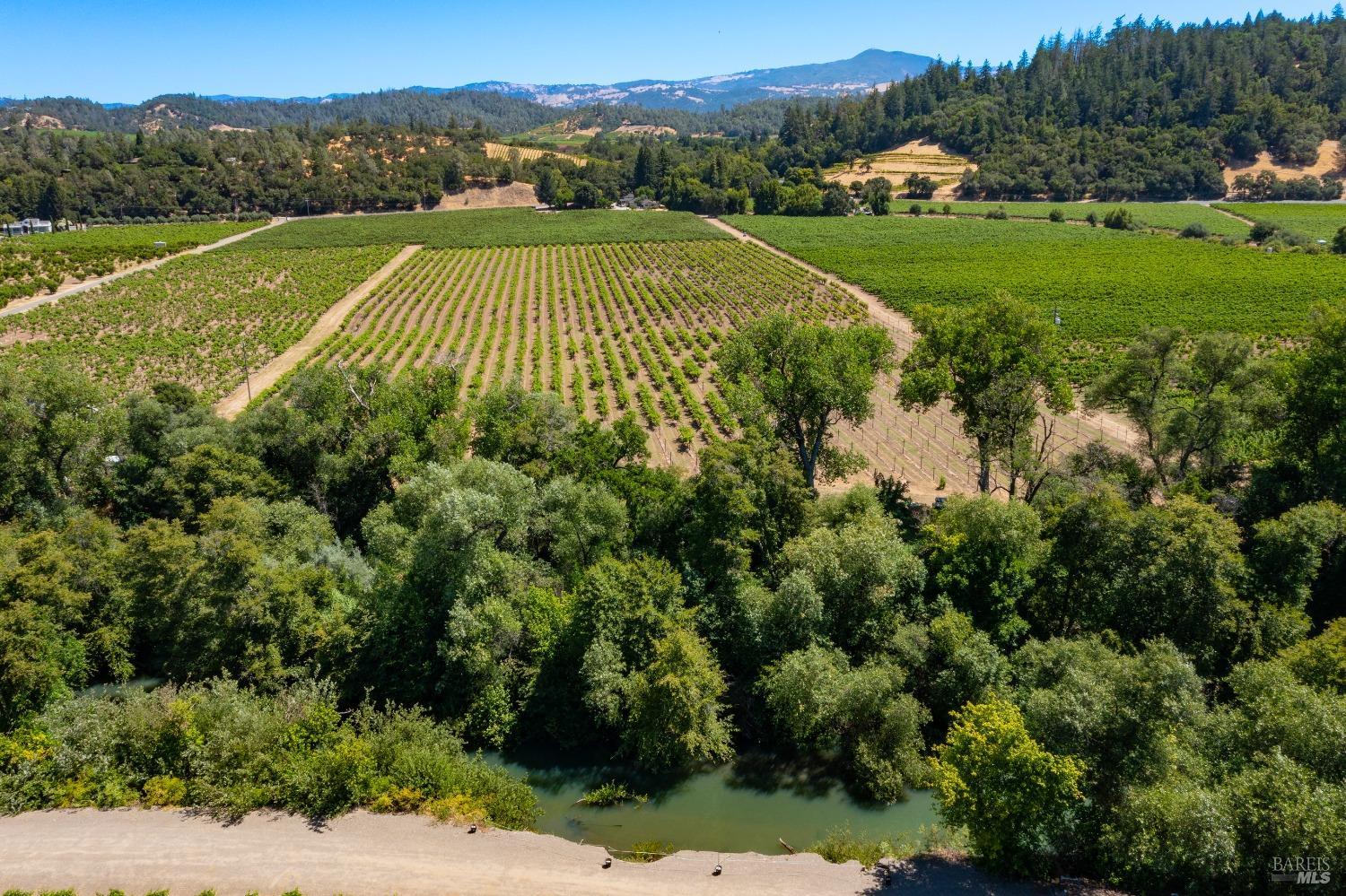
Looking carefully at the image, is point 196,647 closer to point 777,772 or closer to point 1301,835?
point 777,772

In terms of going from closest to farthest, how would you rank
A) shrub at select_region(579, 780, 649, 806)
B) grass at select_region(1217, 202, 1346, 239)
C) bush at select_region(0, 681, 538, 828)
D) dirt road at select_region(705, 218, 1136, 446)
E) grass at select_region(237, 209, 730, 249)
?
bush at select_region(0, 681, 538, 828), shrub at select_region(579, 780, 649, 806), dirt road at select_region(705, 218, 1136, 446), grass at select_region(1217, 202, 1346, 239), grass at select_region(237, 209, 730, 249)

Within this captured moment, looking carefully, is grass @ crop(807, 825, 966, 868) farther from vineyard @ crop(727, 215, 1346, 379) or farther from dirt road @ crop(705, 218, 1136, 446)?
vineyard @ crop(727, 215, 1346, 379)

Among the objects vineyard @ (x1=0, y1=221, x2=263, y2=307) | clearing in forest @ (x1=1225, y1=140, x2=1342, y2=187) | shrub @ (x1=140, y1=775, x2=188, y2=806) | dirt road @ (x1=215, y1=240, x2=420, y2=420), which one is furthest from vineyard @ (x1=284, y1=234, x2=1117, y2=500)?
clearing in forest @ (x1=1225, y1=140, x2=1342, y2=187)

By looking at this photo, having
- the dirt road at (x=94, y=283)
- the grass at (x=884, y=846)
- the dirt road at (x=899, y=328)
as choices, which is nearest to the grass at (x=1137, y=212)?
the dirt road at (x=899, y=328)

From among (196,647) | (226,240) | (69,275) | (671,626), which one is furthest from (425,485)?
(226,240)

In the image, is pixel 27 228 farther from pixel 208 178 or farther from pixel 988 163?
pixel 988 163

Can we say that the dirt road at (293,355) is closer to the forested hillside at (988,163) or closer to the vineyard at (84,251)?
the vineyard at (84,251)

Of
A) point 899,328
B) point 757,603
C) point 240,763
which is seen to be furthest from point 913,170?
point 240,763

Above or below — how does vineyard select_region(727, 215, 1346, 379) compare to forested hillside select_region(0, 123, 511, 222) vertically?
below
